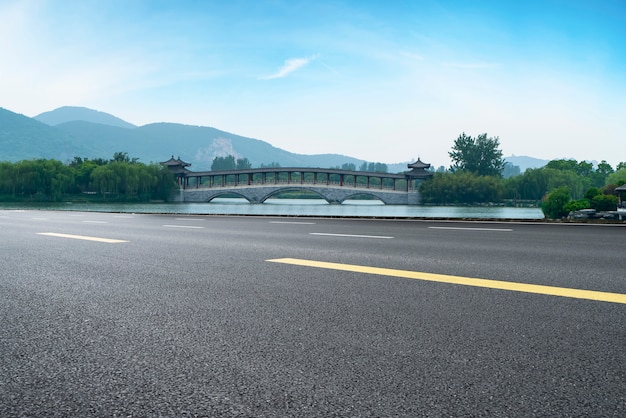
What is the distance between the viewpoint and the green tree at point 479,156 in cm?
13112

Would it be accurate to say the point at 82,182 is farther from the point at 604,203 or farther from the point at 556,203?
the point at 604,203

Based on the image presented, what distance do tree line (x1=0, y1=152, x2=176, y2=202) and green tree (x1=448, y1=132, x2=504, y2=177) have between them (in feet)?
262

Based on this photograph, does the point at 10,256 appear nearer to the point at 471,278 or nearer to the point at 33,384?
the point at 33,384

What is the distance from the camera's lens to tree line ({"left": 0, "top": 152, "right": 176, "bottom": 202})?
238ft

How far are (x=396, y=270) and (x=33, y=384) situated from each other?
11.9 ft

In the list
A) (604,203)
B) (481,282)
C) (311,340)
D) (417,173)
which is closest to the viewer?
(311,340)

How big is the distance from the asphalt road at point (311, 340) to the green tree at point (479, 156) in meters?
132

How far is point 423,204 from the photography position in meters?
92.8

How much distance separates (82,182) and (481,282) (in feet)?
311

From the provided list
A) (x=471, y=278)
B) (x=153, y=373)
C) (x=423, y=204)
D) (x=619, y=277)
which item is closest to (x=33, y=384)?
(x=153, y=373)

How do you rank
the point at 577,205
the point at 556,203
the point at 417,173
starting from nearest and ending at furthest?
1. the point at 577,205
2. the point at 556,203
3. the point at 417,173

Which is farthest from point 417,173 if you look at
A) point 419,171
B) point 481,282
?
point 481,282

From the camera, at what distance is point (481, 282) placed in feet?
14.1

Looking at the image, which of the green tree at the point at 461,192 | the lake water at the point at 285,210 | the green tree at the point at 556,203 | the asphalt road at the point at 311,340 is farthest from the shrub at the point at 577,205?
the asphalt road at the point at 311,340
